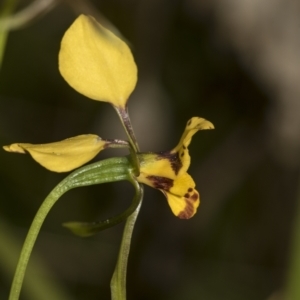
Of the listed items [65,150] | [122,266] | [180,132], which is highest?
[65,150]

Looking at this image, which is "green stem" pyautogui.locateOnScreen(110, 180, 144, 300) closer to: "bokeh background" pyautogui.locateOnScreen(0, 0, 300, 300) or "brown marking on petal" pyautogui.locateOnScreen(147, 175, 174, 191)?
"brown marking on petal" pyautogui.locateOnScreen(147, 175, 174, 191)

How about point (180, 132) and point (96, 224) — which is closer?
point (96, 224)

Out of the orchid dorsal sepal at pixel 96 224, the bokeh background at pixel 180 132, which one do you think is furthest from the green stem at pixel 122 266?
the bokeh background at pixel 180 132

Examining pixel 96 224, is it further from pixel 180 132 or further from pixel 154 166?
pixel 180 132

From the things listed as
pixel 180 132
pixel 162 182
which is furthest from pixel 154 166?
pixel 180 132

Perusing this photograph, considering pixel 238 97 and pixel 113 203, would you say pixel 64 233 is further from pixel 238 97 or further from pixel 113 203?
pixel 238 97

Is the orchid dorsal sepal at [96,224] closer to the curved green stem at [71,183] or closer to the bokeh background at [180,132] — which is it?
the curved green stem at [71,183]

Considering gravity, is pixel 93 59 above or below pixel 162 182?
above
